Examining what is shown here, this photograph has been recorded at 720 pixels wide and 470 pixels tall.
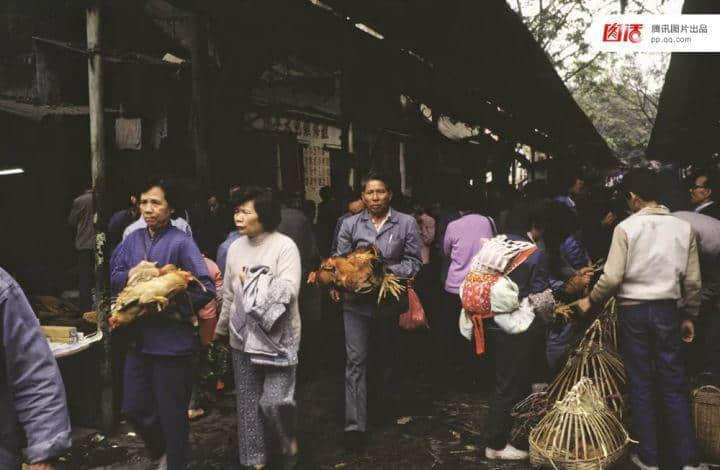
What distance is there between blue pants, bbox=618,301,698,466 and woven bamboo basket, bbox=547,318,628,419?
1.30 ft

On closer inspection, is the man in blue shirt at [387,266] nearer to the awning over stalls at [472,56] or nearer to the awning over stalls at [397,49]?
the awning over stalls at [397,49]

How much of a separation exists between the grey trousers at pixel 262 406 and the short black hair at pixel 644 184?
293 cm

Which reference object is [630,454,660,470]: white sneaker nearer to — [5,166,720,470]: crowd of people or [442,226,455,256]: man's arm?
[5,166,720,470]: crowd of people

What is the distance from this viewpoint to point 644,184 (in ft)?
16.3

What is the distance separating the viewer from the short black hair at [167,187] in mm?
4551

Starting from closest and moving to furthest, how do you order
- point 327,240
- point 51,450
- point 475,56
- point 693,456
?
1. point 51,450
2. point 693,456
3. point 475,56
4. point 327,240

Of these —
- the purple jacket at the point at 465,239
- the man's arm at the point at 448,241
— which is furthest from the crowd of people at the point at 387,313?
the man's arm at the point at 448,241

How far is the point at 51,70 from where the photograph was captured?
10.9 meters

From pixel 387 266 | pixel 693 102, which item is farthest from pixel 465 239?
pixel 693 102

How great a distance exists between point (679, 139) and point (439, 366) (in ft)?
49.5

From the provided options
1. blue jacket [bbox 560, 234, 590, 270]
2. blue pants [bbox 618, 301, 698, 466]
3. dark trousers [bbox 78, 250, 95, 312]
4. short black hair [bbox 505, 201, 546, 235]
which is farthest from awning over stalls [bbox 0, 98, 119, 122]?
blue pants [bbox 618, 301, 698, 466]

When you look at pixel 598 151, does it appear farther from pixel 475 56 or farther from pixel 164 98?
pixel 164 98

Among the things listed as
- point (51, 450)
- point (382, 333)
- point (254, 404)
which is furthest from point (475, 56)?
point (51, 450)

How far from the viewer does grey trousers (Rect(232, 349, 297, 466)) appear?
478 cm
